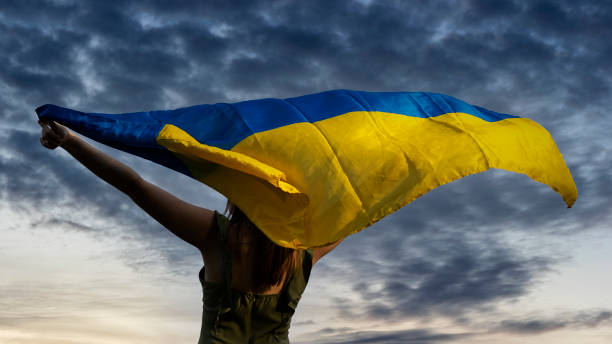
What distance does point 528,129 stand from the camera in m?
5.21

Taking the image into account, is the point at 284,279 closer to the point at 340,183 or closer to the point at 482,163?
the point at 340,183

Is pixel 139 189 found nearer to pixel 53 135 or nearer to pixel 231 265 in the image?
pixel 53 135

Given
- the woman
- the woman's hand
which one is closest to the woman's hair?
the woman

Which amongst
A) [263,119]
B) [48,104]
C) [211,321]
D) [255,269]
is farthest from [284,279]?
[48,104]

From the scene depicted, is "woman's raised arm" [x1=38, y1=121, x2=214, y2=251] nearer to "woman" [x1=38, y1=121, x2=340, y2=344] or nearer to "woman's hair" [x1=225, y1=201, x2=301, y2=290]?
"woman" [x1=38, y1=121, x2=340, y2=344]

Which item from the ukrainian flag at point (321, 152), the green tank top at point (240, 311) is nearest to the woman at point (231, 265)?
the green tank top at point (240, 311)

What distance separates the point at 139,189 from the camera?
13.3ft

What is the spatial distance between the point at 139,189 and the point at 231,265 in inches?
36.1

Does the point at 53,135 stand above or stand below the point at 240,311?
above

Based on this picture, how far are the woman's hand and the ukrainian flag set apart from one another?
176 millimetres

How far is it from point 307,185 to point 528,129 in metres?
2.28

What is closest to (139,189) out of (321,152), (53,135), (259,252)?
(53,135)

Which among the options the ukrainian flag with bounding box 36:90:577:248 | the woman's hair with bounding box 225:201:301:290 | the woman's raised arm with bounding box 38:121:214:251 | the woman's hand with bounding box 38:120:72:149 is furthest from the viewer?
the woman's hair with bounding box 225:201:301:290

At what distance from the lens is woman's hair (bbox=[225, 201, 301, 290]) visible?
4.41m
